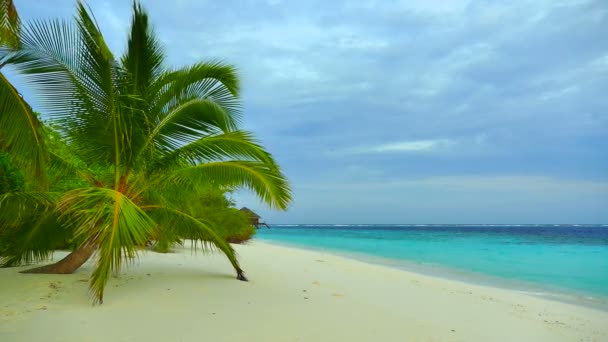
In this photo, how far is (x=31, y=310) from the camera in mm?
4699

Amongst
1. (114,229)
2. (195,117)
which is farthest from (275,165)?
(114,229)

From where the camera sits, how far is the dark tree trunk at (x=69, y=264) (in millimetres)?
6379

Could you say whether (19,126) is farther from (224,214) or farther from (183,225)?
(224,214)

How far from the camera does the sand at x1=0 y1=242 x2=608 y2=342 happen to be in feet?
14.1

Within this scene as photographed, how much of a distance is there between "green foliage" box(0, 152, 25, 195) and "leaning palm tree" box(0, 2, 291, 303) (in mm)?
1181

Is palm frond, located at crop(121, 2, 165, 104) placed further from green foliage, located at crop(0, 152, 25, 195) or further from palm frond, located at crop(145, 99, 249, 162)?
green foliage, located at crop(0, 152, 25, 195)

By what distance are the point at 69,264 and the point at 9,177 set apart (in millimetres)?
2549

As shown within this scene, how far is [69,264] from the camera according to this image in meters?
6.43

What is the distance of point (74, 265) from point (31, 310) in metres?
1.87

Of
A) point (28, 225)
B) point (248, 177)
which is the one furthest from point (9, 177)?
point (248, 177)

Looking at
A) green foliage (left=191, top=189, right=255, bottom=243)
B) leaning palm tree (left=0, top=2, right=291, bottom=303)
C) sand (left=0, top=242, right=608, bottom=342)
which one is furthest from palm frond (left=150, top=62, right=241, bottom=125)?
green foliage (left=191, top=189, right=255, bottom=243)

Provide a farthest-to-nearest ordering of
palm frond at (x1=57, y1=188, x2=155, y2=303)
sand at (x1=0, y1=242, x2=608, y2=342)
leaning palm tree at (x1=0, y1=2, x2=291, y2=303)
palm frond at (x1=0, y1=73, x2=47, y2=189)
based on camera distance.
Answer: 1. leaning palm tree at (x1=0, y1=2, x2=291, y2=303)
2. palm frond at (x1=0, y1=73, x2=47, y2=189)
3. palm frond at (x1=57, y1=188, x2=155, y2=303)
4. sand at (x1=0, y1=242, x2=608, y2=342)

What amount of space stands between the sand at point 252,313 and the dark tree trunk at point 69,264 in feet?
0.55

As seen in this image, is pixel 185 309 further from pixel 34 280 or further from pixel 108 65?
pixel 108 65
